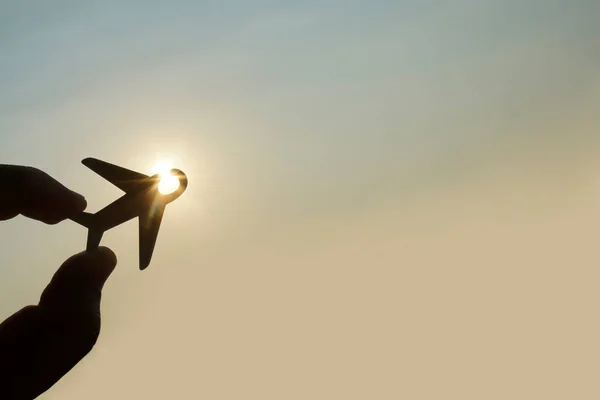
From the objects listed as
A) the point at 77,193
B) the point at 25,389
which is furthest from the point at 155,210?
the point at 25,389

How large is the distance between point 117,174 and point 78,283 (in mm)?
5466

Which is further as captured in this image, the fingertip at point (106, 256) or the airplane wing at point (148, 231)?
the airplane wing at point (148, 231)

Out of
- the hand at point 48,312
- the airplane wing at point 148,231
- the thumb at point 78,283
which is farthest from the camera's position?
the airplane wing at point 148,231

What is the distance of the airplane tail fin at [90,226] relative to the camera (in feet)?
41.4

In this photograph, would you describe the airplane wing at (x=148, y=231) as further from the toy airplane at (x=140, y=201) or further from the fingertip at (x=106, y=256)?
the fingertip at (x=106, y=256)

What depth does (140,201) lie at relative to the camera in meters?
13.7

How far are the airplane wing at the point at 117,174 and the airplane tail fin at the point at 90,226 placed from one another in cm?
146

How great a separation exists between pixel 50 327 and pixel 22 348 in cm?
52

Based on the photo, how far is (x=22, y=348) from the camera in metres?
8.38

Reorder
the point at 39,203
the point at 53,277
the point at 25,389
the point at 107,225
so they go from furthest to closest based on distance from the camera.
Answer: the point at 107,225 < the point at 39,203 < the point at 53,277 < the point at 25,389

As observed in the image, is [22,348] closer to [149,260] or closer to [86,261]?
[86,261]

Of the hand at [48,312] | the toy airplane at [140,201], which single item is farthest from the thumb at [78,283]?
the toy airplane at [140,201]

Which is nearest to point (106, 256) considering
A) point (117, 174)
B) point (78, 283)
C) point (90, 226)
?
point (78, 283)

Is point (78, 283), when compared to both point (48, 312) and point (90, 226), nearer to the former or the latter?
point (48, 312)
